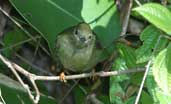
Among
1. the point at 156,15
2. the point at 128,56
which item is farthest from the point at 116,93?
the point at 156,15

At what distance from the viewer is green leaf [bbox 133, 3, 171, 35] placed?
1.52 m

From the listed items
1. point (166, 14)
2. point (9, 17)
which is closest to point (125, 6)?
point (9, 17)

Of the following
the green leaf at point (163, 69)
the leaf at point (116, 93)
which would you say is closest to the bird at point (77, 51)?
the leaf at point (116, 93)

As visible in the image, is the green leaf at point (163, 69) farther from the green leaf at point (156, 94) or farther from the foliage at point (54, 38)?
the foliage at point (54, 38)

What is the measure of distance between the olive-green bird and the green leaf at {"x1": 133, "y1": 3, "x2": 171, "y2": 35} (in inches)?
49.5

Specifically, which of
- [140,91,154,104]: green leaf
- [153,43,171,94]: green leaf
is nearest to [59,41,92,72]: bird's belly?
[140,91,154,104]: green leaf

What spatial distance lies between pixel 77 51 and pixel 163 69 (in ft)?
4.41

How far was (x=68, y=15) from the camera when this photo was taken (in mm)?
2758

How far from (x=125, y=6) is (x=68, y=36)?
470 mm

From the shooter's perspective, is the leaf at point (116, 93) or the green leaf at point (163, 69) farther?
the leaf at point (116, 93)

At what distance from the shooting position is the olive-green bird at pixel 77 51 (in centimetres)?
288

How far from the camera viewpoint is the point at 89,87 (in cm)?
291

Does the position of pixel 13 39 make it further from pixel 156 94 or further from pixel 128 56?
pixel 156 94

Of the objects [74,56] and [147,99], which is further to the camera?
[74,56]
